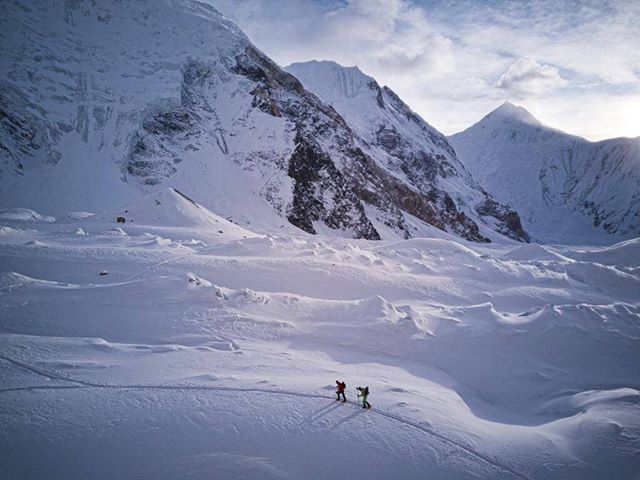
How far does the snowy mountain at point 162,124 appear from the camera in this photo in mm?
38094

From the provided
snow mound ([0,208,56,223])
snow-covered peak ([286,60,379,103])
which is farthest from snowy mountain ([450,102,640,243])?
snow mound ([0,208,56,223])

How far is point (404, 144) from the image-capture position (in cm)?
10406

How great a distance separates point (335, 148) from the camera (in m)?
65.2

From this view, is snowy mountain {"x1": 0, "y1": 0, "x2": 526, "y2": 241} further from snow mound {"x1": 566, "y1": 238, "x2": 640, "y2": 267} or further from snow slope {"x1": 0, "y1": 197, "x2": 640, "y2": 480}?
snow mound {"x1": 566, "y1": 238, "x2": 640, "y2": 267}

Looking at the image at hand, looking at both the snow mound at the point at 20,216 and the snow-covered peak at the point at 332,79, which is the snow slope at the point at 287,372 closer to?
the snow mound at the point at 20,216

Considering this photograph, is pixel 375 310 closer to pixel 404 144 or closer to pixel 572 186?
pixel 404 144

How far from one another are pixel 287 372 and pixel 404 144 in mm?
103369

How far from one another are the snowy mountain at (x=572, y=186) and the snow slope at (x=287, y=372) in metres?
161

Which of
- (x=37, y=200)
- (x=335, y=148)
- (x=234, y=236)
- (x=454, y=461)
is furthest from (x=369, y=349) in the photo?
(x=335, y=148)

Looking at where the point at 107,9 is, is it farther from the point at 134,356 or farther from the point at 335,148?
the point at 134,356

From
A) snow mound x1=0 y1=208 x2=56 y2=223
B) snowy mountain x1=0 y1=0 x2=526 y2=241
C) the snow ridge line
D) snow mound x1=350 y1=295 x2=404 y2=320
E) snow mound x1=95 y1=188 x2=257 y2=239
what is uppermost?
snowy mountain x1=0 y1=0 x2=526 y2=241

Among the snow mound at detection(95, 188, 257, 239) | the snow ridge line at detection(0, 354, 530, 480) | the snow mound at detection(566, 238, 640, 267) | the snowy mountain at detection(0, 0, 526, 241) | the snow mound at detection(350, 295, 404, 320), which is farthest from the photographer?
the snowy mountain at detection(0, 0, 526, 241)

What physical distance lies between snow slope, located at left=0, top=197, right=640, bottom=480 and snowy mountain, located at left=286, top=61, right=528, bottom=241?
73.0 meters

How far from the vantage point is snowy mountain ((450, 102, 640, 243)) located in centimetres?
15300
